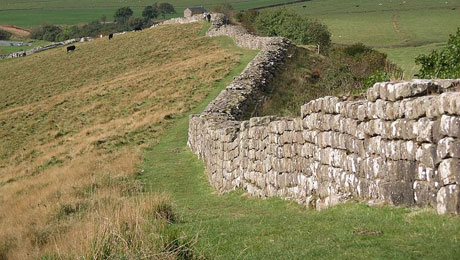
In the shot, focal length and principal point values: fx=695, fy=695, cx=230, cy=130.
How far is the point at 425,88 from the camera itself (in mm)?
9797

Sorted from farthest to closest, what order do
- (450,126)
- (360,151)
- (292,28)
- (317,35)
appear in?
(292,28)
(317,35)
(360,151)
(450,126)

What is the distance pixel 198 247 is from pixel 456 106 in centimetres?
399

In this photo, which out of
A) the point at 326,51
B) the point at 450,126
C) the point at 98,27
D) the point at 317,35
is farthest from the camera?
the point at 98,27

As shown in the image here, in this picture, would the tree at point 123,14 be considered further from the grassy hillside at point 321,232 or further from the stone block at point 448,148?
the stone block at point 448,148

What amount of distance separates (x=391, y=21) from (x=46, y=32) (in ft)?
286

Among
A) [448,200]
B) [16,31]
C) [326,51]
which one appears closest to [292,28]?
[326,51]

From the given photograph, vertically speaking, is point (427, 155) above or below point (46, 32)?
above

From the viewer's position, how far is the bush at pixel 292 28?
207 ft

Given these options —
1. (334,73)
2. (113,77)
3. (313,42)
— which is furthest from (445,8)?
(334,73)

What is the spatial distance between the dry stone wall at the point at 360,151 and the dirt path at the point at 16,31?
162886mm

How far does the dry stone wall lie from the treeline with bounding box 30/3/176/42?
5180 inches

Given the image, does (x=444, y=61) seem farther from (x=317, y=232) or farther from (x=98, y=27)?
(x=98, y=27)

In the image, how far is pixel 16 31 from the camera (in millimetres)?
177125

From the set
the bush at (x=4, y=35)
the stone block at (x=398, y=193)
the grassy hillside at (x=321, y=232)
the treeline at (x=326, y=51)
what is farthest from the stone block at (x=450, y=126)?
the bush at (x=4, y=35)
